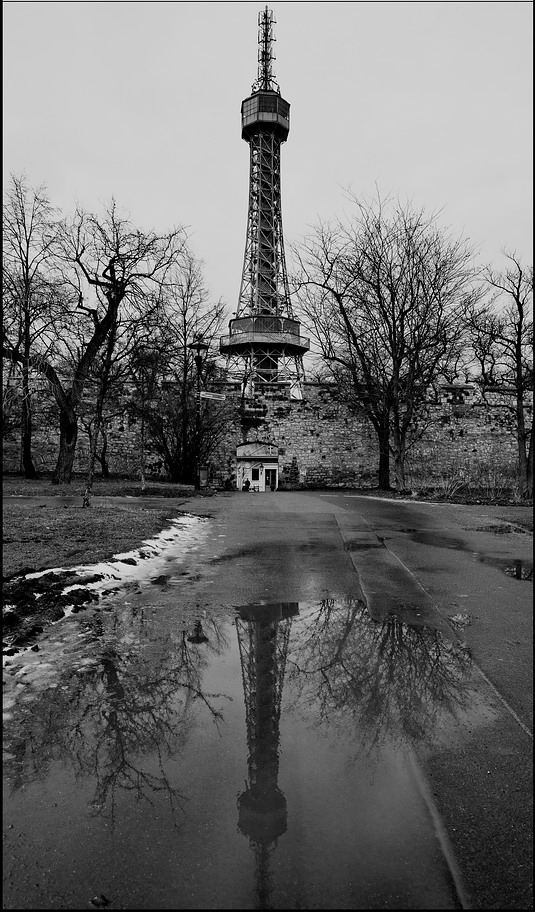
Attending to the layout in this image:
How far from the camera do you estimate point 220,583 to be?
5680 mm

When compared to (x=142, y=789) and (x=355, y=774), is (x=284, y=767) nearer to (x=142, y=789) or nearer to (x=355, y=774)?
(x=355, y=774)

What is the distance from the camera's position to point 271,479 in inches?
1013

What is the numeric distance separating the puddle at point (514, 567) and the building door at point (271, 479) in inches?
937

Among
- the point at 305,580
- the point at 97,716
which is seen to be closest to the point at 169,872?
the point at 97,716

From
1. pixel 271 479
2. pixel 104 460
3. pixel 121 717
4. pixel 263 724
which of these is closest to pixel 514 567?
pixel 263 724

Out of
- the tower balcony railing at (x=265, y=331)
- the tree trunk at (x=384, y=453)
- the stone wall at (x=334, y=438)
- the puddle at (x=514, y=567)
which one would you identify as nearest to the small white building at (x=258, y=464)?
the stone wall at (x=334, y=438)

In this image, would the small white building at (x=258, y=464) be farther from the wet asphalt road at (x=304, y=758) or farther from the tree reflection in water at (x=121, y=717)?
the wet asphalt road at (x=304, y=758)

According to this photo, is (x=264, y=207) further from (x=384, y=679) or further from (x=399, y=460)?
(x=384, y=679)

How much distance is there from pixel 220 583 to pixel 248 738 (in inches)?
128

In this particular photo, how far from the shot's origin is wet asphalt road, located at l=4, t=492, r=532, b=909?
1409 mm

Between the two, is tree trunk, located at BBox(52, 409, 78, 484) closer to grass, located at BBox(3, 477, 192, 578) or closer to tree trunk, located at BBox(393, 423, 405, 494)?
grass, located at BBox(3, 477, 192, 578)

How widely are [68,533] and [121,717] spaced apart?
6273mm

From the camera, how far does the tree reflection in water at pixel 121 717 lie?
7.32 ft

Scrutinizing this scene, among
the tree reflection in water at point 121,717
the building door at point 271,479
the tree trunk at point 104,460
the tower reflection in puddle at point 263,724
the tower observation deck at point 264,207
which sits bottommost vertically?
the tree reflection in water at point 121,717
